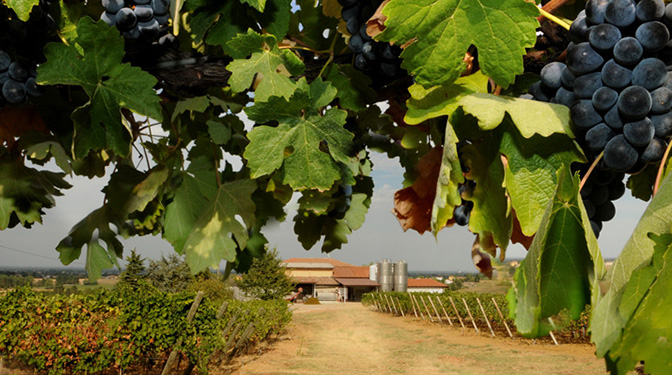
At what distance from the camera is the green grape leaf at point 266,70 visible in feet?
3.23

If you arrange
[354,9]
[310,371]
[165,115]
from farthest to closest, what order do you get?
[310,371]
[165,115]
[354,9]

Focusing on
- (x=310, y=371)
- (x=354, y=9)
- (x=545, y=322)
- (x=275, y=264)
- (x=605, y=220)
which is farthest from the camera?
(x=275, y=264)

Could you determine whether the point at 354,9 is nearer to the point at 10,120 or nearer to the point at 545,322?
the point at 545,322

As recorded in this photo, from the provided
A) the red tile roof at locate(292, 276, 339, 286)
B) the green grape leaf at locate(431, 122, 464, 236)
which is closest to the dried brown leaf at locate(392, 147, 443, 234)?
the green grape leaf at locate(431, 122, 464, 236)

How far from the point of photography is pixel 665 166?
57cm

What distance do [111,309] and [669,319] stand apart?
10684 mm

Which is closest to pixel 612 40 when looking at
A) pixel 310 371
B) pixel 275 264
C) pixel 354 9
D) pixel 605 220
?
pixel 605 220

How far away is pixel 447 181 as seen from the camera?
0.62 metres

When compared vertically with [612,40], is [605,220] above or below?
below

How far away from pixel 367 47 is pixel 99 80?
24.2 inches

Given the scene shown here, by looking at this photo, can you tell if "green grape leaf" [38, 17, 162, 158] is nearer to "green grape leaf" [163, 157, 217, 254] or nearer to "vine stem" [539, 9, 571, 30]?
"green grape leaf" [163, 157, 217, 254]

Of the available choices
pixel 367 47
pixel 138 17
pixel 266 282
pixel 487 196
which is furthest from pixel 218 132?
pixel 266 282

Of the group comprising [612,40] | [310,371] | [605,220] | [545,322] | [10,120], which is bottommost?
[310,371]

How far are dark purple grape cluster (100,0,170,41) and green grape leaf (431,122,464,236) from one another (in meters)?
0.92
